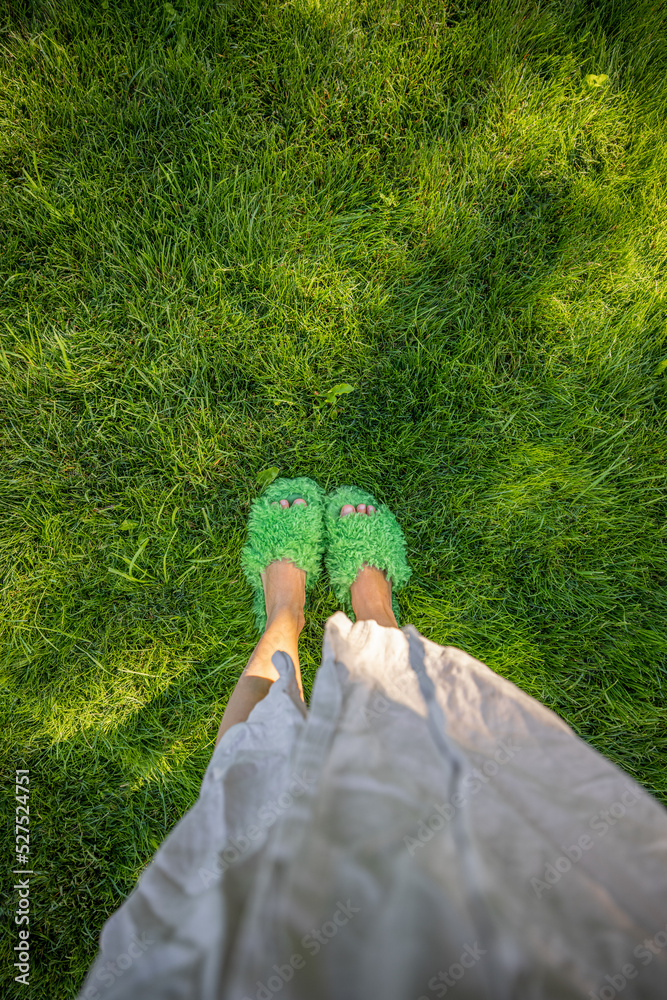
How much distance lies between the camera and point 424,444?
67.7 inches

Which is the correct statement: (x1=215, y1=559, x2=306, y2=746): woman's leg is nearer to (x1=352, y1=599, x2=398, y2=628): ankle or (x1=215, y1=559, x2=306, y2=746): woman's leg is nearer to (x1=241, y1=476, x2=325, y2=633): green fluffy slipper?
(x1=241, y1=476, x2=325, y2=633): green fluffy slipper

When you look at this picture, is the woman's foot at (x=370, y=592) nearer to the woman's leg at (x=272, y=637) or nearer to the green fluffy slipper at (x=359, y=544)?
the green fluffy slipper at (x=359, y=544)

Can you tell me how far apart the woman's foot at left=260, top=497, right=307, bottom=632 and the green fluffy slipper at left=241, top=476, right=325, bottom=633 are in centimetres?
2

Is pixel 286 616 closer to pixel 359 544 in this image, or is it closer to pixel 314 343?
pixel 359 544

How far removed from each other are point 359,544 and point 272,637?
0.43m

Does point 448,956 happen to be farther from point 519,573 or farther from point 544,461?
point 544,461

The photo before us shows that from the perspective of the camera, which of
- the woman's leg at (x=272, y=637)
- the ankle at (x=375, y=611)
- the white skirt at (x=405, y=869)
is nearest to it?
the white skirt at (x=405, y=869)

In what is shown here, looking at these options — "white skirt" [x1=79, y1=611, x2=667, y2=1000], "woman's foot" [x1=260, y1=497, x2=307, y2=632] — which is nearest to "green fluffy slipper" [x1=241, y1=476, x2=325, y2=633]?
"woman's foot" [x1=260, y1=497, x2=307, y2=632]

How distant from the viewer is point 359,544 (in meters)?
1.67

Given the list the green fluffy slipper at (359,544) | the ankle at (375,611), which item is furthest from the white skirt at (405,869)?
the green fluffy slipper at (359,544)

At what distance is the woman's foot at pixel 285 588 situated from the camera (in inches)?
63.7

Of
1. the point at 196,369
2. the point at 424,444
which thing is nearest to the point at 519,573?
the point at 424,444

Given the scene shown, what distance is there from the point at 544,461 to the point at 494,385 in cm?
33

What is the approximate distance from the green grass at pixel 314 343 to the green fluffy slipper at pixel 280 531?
2.1 inches
